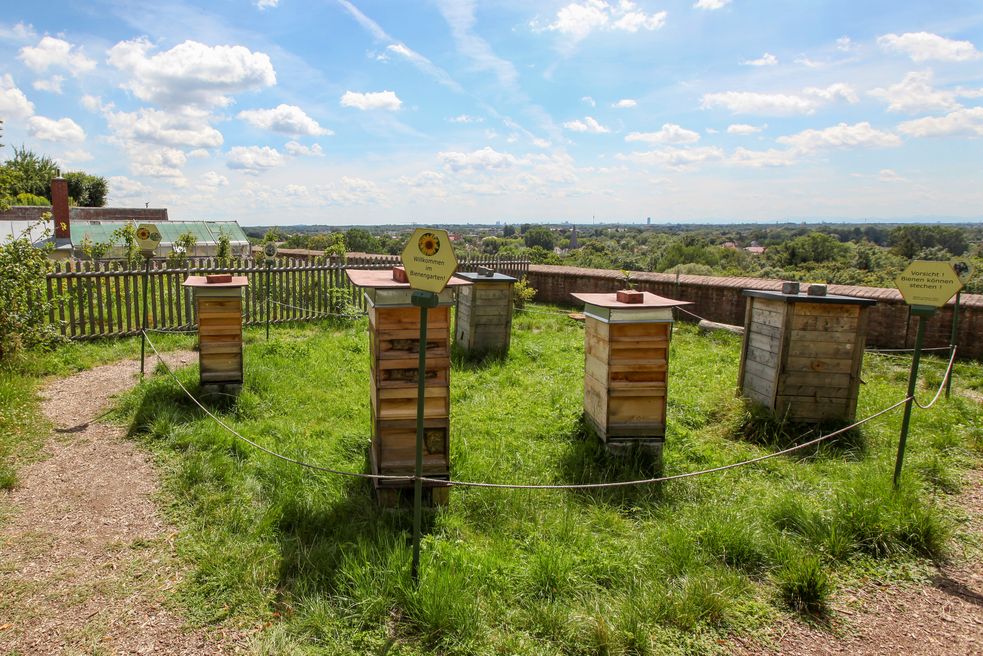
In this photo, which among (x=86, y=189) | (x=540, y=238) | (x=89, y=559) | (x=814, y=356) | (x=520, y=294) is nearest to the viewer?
(x=89, y=559)

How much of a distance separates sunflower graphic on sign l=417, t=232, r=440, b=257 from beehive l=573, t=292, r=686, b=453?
2.51 metres

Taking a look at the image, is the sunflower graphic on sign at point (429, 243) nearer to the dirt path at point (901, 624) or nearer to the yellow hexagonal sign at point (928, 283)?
the dirt path at point (901, 624)

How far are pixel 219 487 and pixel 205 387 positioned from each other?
2.65 meters

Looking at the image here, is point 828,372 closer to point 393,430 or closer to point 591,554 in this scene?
point 591,554

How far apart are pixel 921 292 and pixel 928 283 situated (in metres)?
0.09

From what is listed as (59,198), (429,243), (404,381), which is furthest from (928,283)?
(59,198)

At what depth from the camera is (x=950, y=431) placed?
671 cm

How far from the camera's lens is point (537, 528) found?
4523 millimetres

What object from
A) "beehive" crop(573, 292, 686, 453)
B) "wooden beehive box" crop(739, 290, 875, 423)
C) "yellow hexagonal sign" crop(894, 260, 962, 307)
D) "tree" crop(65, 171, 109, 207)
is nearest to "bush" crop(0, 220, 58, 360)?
"beehive" crop(573, 292, 686, 453)

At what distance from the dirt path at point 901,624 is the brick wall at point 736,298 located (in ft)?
25.8


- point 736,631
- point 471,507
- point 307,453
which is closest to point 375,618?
point 471,507

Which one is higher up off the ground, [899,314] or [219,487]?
[899,314]

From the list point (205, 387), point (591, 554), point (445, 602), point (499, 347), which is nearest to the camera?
point (445, 602)

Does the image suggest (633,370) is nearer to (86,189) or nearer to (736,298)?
(736,298)
